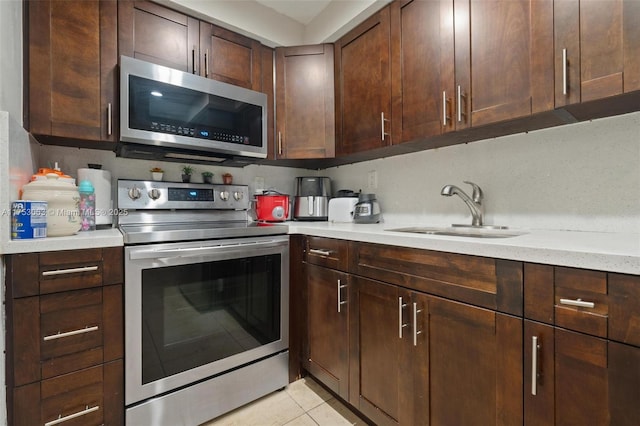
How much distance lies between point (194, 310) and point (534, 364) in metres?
1.31

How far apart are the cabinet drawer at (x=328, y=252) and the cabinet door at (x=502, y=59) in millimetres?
779

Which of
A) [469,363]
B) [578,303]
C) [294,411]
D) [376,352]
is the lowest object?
Result: [294,411]

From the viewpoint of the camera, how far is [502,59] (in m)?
1.18

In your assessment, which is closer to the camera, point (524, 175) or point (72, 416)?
point (72, 416)

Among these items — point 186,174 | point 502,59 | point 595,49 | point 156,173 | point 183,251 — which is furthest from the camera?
point 186,174

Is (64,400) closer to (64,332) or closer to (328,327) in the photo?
(64,332)

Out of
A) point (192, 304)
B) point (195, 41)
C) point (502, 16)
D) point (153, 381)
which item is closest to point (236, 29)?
point (195, 41)

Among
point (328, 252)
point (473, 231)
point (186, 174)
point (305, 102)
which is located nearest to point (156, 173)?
point (186, 174)

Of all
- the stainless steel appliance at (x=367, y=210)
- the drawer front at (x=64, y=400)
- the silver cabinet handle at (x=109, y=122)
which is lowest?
the drawer front at (x=64, y=400)

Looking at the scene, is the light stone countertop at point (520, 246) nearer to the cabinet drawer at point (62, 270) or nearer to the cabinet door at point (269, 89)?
the cabinet drawer at point (62, 270)

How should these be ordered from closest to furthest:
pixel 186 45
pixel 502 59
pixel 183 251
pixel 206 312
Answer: pixel 502 59
pixel 183 251
pixel 206 312
pixel 186 45

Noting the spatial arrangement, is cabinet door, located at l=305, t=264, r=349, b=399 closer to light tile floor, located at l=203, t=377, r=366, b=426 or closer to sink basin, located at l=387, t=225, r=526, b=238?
light tile floor, located at l=203, t=377, r=366, b=426

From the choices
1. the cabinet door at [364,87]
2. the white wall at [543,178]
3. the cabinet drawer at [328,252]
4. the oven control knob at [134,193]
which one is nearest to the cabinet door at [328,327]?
the cabinet drawer at [328,252]

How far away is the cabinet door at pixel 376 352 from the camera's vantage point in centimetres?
120
